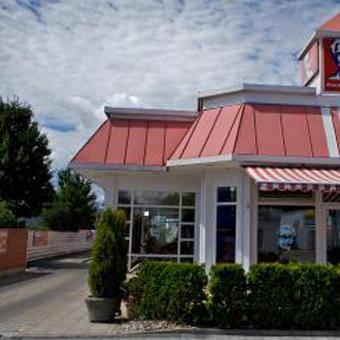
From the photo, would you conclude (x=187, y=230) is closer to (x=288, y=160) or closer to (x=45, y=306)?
(x=288, y=160)

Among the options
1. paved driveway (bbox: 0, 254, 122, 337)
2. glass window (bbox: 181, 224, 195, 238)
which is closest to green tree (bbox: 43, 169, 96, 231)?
paved driveway (bbox: 0, 254, 122, 337)

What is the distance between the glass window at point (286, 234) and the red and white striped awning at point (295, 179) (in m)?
1.37

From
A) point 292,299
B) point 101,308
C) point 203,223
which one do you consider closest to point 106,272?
point 101,308

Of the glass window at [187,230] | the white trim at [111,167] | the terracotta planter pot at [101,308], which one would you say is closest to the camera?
the terracotta planter pot at [101,308]

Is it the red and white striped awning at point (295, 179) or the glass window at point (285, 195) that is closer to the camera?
the red and white striped awning at point (295, 179)

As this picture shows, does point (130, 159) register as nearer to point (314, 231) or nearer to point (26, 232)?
point (314, 231)

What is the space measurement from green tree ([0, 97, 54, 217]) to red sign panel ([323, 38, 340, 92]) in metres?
22.6

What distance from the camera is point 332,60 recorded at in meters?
17.7

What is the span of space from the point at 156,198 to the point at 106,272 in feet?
18.9

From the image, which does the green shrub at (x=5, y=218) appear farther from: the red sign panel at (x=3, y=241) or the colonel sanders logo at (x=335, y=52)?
the colonel sanders logo at (x=335, y=52)

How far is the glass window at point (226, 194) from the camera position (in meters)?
16.4

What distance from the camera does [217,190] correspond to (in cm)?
1683

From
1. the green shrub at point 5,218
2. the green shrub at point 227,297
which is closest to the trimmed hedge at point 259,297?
the green shrub at point 227,297

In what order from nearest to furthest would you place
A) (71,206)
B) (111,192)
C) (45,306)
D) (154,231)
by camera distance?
1. (45,306)
2. (111,192)
3. (154,231)
4. (71,206)
